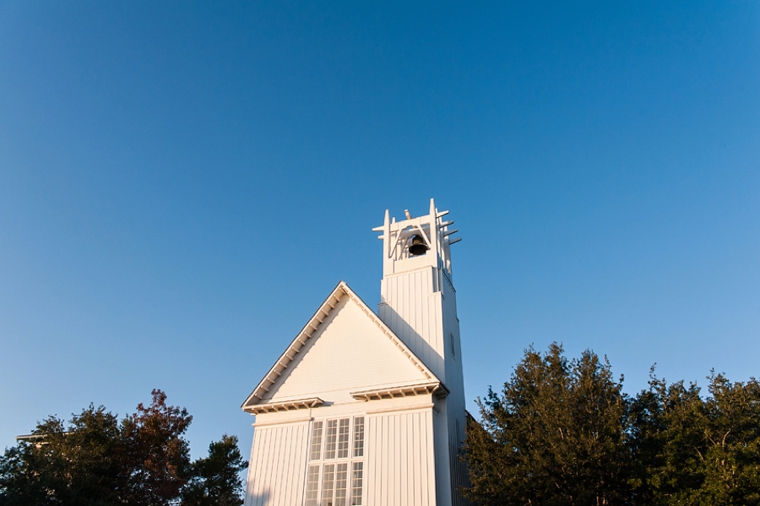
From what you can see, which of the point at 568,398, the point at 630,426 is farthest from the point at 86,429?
the point at 630,426

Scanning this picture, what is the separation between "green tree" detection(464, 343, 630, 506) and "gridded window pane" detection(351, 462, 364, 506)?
4.32 meters

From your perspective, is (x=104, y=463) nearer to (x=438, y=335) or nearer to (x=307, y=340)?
(x=307, y=340)

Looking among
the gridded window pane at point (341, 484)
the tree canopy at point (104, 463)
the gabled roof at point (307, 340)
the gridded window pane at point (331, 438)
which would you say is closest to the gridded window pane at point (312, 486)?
the gridded window pane at point (331, 438)

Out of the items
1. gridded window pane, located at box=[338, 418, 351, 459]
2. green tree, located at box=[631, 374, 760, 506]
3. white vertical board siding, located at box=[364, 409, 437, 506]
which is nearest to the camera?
green tree, located at box=[631, 374, 760, 506]

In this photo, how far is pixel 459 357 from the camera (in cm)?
2670

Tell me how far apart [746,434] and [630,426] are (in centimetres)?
388

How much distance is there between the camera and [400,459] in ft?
68.5

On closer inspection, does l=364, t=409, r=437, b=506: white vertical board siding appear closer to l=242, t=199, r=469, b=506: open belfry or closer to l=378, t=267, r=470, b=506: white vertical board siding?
l=242, t=199, r=469, b=506: open belfry

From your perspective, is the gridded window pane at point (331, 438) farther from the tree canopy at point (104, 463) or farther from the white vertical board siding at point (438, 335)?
the tree canopy at point (104, 463)

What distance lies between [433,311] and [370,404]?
545 centimetres

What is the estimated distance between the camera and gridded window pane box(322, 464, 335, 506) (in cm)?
2138

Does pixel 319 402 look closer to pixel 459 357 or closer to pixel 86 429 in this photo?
pixel 459 357

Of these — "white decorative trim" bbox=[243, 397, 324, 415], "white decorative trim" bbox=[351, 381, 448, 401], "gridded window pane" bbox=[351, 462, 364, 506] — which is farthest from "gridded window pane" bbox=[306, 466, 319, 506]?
"white decorative trim" bbox=[351, 381, 448, 401]

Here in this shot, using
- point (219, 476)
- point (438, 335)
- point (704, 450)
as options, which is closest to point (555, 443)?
point (704, 450)
